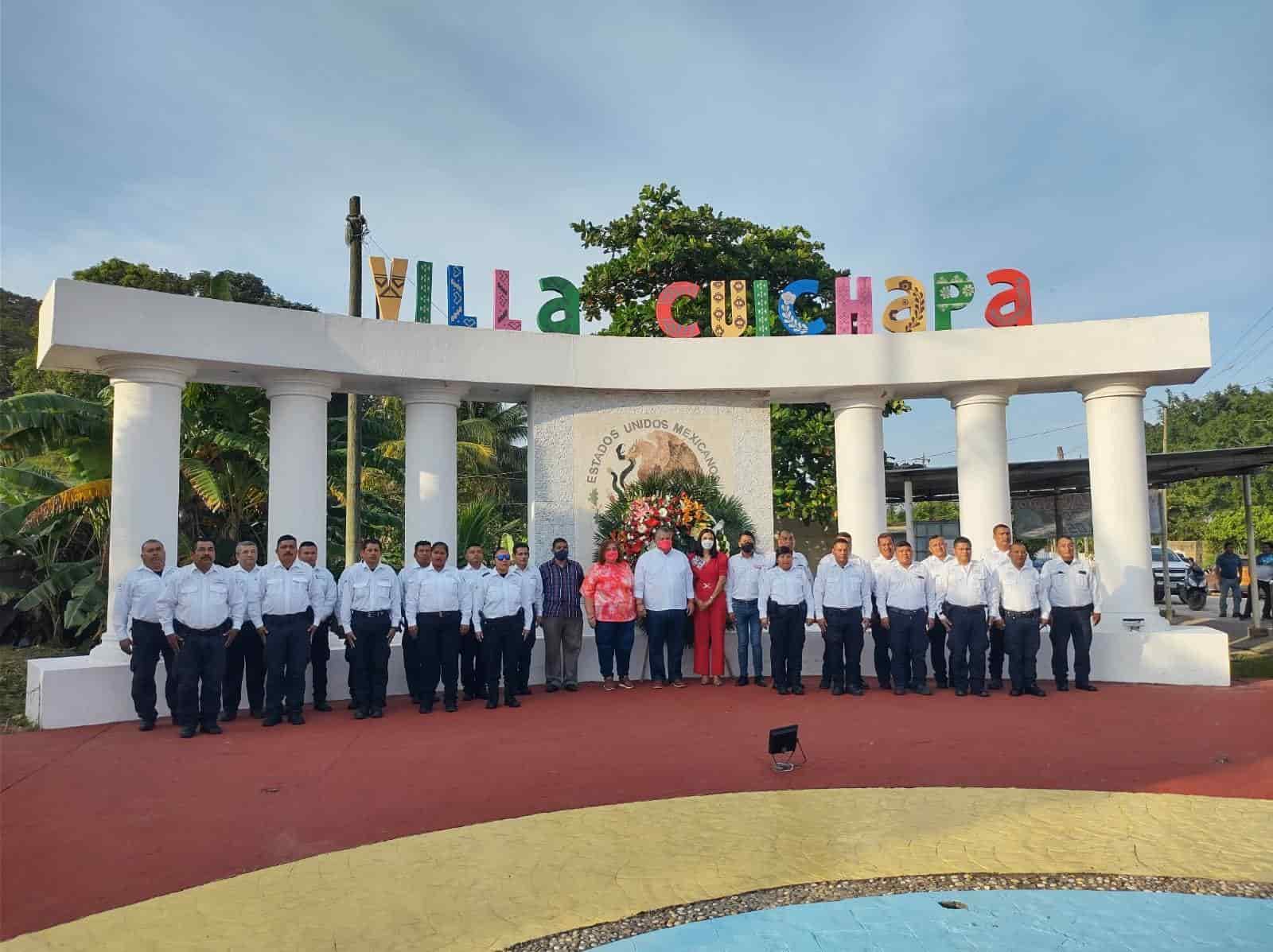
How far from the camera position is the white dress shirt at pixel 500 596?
7.60 metres

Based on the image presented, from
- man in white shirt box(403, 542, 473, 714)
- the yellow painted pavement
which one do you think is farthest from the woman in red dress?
the yellow painted pavement

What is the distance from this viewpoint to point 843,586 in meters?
7.95

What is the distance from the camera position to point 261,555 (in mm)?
13984


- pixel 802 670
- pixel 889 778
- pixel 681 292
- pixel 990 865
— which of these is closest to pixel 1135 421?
pixel 802 670

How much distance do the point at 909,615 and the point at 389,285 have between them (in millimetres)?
5697

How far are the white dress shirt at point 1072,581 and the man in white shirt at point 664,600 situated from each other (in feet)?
10.2

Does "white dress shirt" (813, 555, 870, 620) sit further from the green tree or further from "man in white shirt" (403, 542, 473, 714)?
the green tree

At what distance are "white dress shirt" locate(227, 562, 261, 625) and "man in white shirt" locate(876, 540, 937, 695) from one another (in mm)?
5175

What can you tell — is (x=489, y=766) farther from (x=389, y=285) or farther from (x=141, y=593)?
(x=389, y=285)

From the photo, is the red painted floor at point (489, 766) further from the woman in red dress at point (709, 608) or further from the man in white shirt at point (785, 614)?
the woman in red dress at point (709, 608)

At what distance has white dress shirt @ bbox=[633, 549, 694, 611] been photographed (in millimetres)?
8297

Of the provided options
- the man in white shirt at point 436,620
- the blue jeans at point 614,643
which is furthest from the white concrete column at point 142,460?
the blue jeans at point 614,643

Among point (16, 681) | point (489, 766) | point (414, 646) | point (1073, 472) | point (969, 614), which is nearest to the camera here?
point (489, 766)

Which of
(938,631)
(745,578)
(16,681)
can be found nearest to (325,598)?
(745,578)
